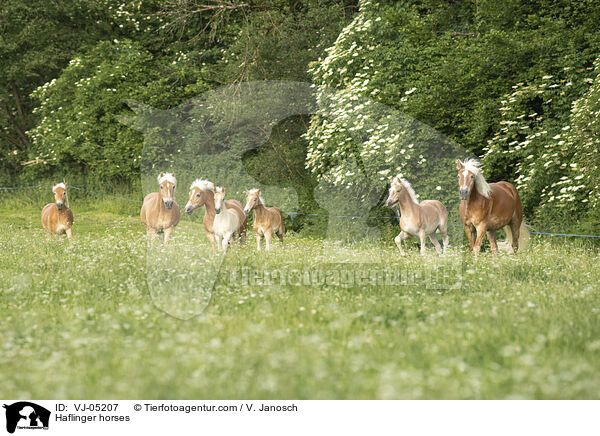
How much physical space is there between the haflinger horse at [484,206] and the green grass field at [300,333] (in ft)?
4.38

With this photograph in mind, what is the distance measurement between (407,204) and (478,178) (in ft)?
5.31

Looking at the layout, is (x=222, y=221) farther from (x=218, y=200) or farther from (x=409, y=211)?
(x=409, y=211)

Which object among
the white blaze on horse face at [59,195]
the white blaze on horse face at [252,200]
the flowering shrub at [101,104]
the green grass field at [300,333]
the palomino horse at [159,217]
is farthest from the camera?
the flowering shrub at [101,104]

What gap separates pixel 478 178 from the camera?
38.3 ft

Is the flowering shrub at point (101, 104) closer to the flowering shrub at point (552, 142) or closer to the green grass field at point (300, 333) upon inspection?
the flowering shrub at point (552, 142)

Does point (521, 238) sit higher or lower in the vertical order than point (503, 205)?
lower

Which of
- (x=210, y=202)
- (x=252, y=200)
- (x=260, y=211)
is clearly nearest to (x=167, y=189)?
(x=210, y=202)

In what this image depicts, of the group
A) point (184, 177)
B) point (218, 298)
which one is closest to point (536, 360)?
point (218, 298)

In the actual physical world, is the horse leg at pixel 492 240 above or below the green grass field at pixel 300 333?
above

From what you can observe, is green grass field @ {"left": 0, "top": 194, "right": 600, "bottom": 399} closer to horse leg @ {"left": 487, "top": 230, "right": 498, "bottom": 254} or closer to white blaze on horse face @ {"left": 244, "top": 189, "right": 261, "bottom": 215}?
horse leg @ {"left": 487, "top": 230, "right": 498, "bottom": 254}

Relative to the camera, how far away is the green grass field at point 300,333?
4664mm

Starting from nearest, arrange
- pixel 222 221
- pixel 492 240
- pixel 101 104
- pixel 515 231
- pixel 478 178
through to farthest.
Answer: pixel 478 178, pixel 222 221, pixel 492 240, pixel 515 231, pixel 101 104

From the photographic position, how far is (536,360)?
501 cm

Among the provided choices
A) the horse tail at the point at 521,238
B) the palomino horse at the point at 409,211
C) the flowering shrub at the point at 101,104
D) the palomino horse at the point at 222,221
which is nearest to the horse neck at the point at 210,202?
the palomino horse at the point at 222,221
